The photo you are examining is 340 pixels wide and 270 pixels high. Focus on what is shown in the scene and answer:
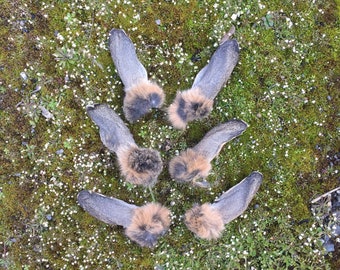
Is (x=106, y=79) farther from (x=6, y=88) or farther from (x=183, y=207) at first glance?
(x=183, y=207)

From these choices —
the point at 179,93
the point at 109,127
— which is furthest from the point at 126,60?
the point at 109,127

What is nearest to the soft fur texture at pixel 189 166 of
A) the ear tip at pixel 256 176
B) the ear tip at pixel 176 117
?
the ear tip at pixel 176 117

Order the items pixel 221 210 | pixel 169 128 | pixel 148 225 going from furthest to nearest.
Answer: pixel 169 128
pixel 221 210
pixel 148 225

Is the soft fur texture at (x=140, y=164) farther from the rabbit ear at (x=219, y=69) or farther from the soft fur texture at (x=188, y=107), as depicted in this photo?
the rabbit ear at (x=219, y=69)

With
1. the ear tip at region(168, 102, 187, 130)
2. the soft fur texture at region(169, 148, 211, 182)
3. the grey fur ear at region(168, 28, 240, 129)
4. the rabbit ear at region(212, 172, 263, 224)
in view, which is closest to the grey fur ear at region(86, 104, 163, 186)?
the soft fur texture at region(169, 148, 211, 182)

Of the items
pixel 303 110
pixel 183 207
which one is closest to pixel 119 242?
pixel 183 207

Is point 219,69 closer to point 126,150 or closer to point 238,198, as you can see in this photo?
point 126,150
